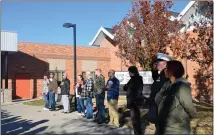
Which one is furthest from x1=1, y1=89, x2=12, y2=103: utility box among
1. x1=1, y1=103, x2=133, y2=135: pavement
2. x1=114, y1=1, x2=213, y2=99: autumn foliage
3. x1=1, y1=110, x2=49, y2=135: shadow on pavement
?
x1=1, y1=110, x2=49, y2=135: shadow on pavement

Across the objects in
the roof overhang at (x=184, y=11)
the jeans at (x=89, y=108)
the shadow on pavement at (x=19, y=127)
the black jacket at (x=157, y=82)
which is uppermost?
the roof overhang at (x=184, y=11)

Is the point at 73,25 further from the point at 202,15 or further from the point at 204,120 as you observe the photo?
the point at 204,120

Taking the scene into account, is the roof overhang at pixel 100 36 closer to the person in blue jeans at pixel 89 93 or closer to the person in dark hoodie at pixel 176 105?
Answer: the person in blue jeans at pixel 89 93

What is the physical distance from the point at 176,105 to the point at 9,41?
20.8 metres

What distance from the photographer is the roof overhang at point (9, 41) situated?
2286 cm

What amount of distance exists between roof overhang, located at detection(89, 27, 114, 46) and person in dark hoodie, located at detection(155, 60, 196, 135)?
25415mm

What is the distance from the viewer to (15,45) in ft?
76.8

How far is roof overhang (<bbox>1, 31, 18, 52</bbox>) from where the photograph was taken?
2286 cm

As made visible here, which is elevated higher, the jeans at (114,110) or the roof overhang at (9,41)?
the roof overhang at (9,41)

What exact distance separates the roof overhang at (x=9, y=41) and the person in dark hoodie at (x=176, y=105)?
2021cm

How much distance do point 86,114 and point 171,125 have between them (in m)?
8.06

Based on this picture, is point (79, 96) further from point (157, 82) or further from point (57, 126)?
point (157, 82)

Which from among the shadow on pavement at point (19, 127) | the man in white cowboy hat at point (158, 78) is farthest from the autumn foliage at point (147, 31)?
the man in white cowboy hat at point (158, 78)

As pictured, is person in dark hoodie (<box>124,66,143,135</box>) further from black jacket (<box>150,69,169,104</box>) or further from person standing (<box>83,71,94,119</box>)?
person standing (<box>83,71,94,119</box>)
